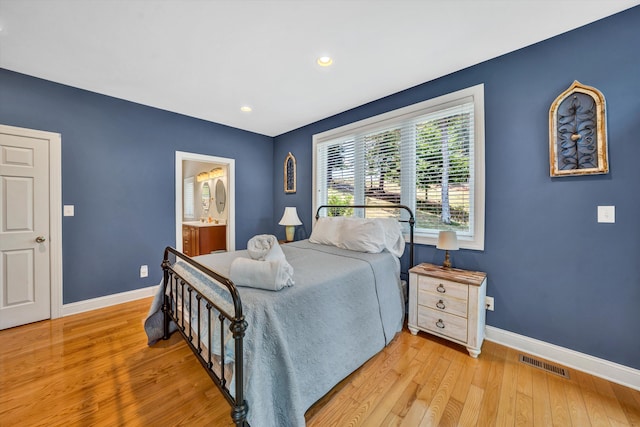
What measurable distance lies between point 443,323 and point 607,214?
1432 mm

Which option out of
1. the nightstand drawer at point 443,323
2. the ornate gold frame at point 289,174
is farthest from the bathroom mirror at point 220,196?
the nightstand drawer at point 443,323

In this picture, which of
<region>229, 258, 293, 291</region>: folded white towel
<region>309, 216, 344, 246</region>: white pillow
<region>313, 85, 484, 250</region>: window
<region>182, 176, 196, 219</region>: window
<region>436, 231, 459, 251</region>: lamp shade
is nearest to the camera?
<region>229, 258, 293, 291</region>: folded white towel

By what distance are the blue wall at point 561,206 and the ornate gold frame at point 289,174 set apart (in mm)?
2633

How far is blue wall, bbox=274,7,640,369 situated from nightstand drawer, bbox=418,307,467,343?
1.43 feet

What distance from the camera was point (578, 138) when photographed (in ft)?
5.96

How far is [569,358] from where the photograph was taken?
1.88 m

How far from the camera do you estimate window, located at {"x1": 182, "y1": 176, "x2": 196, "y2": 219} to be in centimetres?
657

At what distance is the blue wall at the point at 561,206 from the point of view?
169 centimetres

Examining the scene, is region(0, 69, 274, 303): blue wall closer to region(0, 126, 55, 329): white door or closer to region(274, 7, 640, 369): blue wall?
region(0, 126, 55, 329): white door

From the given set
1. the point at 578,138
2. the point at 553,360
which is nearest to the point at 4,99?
the point at 578,138

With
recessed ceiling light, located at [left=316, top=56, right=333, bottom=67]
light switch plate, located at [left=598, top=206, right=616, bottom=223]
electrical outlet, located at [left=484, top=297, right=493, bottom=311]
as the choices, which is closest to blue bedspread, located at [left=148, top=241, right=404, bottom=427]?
electrical outlet, located at [left=484, top=297, right=493, bottom=311]

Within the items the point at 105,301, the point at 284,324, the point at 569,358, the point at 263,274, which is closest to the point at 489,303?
the point at 569,358

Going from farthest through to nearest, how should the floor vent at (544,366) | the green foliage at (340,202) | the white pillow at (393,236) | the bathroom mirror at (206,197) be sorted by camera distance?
the bathroom mirror at (206,197), the green foliage at (340,202), the white pillow at (393,236), the floor vent at (544,366)

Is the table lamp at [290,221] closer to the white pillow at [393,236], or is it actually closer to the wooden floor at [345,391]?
the white pillow at [393,236]
